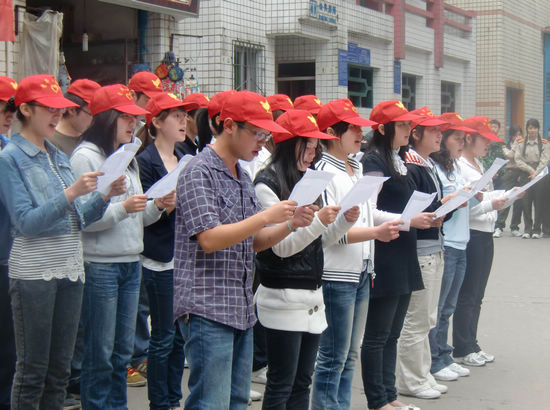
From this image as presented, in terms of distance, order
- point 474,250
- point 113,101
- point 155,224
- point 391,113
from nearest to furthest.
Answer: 1. point 113,101
2. point 155,224
3. point 391,113
4. point 474,250

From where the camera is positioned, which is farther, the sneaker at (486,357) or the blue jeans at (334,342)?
the sneaker at (486,357)

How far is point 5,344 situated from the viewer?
13.8 feet

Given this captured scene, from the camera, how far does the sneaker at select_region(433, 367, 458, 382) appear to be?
19.0 ft

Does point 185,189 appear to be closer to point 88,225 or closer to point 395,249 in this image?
point 88,225

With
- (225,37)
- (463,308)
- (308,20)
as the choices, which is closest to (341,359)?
(463,308)

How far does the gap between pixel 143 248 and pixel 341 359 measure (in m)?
1.25

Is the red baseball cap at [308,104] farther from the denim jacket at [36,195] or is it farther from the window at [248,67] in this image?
the window at [248,67]

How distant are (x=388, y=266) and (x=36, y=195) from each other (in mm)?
2131

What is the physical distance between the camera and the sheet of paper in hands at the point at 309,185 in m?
3.13

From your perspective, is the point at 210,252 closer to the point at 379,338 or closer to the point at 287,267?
the point at 287,267

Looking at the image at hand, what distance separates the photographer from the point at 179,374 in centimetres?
459

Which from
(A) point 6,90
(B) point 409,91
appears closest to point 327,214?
(A) point 6,90

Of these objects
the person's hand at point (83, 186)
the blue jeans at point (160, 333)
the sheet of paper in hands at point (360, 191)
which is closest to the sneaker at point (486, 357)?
the blue jeans at point (160, 333)

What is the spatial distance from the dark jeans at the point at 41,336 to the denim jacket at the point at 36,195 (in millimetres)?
267
